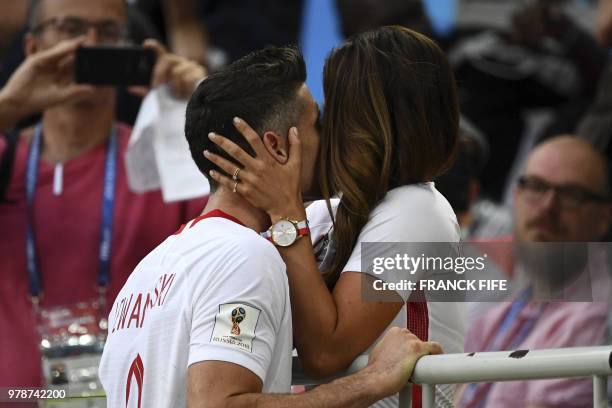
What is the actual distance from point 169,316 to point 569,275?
93 cm

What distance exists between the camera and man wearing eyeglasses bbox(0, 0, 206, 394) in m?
4.28

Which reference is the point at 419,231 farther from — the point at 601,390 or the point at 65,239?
the point at 65,239

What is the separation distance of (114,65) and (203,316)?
2.06 metres

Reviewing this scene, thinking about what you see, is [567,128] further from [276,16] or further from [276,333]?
[276,333]

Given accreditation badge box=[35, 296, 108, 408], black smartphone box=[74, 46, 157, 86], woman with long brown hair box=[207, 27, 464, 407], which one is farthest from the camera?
black smartphone box=[74, 46, 157, 86]

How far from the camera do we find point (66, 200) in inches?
175

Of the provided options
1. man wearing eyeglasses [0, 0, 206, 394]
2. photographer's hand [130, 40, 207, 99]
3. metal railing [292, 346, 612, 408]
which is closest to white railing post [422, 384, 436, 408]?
metal railing [292, 346, 612, 408]

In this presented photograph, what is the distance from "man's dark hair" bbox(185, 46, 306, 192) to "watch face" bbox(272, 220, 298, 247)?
0.55ft

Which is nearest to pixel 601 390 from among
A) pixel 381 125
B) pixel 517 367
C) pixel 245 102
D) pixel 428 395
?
pixel 517 367

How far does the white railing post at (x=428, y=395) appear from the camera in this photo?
7.98ft

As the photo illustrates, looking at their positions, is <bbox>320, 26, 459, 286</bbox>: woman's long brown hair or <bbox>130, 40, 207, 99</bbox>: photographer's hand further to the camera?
<bbox>130, 40, 207, 99</bbox>: photographer's hand

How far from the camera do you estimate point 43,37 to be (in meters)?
4.62

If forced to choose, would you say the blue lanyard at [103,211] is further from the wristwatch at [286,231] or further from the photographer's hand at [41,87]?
the wristwatch at [286,231]

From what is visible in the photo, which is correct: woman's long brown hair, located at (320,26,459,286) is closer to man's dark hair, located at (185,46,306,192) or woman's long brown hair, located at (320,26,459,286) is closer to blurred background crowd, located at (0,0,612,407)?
man's dark hair, located at (185,46,306,192)
